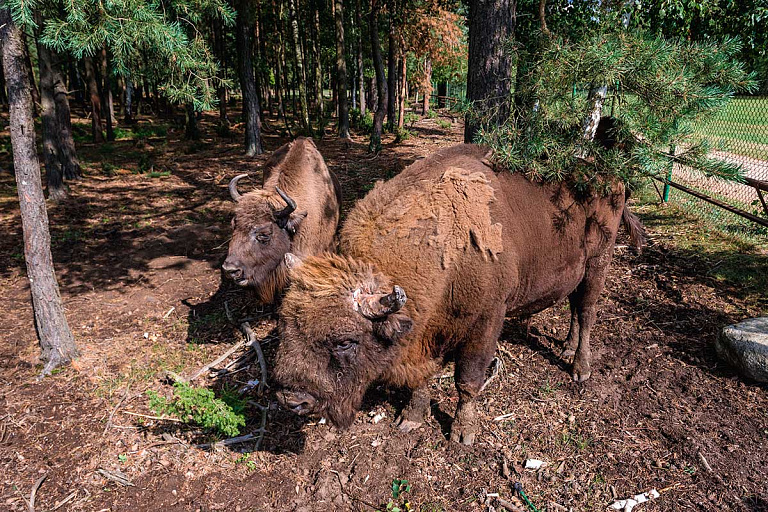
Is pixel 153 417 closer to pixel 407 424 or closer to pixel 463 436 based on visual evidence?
pixel 407 424

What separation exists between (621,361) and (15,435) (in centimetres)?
601

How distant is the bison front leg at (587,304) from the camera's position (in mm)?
4855

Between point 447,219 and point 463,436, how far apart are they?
196 centimetres

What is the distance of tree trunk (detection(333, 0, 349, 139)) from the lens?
15849 millimetres

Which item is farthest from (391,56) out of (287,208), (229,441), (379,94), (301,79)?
(229,441)

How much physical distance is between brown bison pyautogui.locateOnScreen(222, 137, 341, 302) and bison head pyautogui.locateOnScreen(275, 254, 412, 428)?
2.26 m

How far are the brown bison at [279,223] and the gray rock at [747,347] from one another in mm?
4582

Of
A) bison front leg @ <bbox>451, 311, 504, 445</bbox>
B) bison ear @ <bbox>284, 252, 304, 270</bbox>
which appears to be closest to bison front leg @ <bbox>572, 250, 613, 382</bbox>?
bison front leg @ <bbox>451, 311, 504, 445</bbox>

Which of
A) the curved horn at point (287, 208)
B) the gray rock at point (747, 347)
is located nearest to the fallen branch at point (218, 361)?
the curved horn at point (287, 208)

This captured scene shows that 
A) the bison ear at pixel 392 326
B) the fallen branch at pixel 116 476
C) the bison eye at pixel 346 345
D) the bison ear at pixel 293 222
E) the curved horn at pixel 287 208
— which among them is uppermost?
the curved horn at pixel 287 208

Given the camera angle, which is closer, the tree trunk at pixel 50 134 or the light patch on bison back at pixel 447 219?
the light patch on bison back at pixel 447 219

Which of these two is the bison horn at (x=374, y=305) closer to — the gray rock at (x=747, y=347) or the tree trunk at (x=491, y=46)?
the tree trunk at (x=491, y=46)

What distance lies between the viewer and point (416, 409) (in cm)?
445

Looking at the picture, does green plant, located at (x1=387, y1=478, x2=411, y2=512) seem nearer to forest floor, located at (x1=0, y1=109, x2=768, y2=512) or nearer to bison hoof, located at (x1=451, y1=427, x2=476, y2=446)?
forest floor, located at (x1=0, y1=109, x2=768, y2=512)
